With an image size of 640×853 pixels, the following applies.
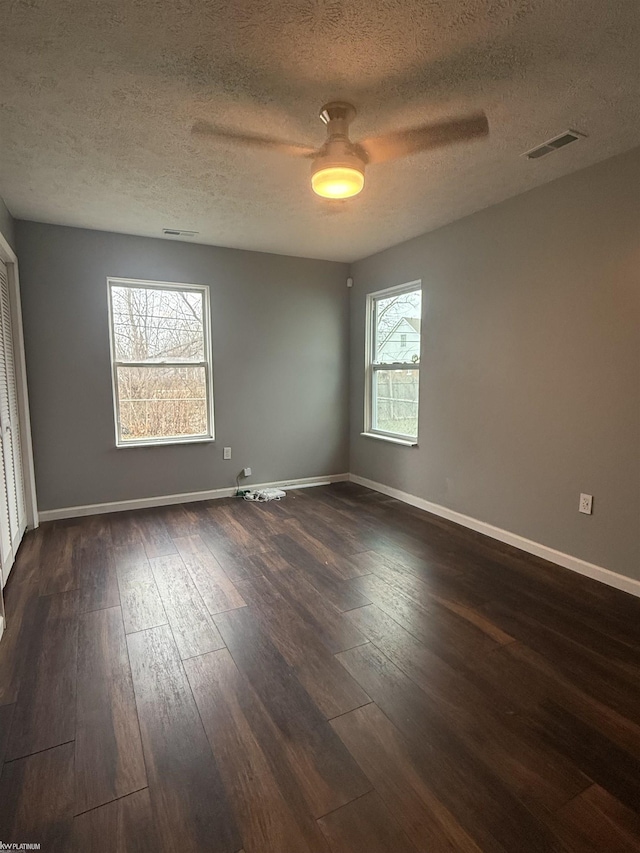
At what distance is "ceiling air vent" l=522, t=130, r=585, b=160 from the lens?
7.37ft

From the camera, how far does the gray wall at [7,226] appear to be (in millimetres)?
3059

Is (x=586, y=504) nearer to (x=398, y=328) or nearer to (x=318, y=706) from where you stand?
(x=318, y=706)

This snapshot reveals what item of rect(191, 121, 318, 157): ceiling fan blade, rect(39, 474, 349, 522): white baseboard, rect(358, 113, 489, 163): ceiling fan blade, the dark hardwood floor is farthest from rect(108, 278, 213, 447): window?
rect(358, 113, 489, 163): ceiling fan blade

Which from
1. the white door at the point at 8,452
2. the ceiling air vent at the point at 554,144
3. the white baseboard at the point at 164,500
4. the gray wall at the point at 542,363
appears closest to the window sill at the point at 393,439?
the gray wall at the point at 542,363

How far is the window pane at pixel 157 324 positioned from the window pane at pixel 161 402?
0.15m

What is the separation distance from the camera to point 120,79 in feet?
6.01

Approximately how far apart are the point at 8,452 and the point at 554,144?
3.88 meters

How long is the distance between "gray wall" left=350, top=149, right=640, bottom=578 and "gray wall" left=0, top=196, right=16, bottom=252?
324 cm

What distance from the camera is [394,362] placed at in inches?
177

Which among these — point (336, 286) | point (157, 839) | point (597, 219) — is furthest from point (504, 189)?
point (157, 839)

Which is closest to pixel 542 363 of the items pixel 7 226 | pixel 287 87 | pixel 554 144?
pixel 554 144

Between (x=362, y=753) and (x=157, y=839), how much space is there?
25.8 inches

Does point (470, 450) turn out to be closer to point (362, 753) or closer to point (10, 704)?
point (362, 753)

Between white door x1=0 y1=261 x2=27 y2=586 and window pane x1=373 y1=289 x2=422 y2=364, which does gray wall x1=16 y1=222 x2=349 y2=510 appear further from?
window pane x1=373 y1=289 x2=422 y2=364
